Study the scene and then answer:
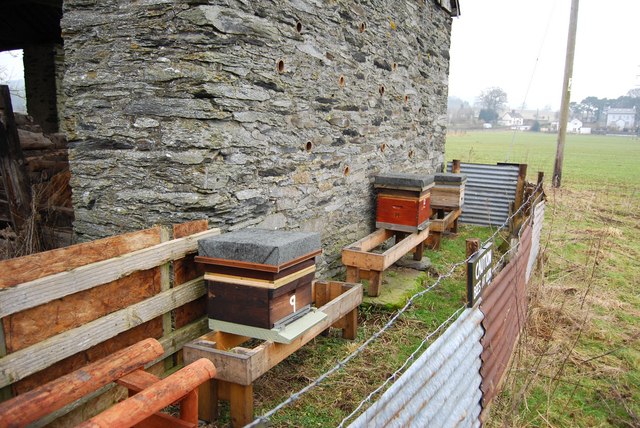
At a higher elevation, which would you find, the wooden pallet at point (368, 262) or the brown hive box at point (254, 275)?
the brown hive box at point (254, 275)

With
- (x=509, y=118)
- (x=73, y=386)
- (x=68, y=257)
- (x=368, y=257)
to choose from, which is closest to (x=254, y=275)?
(x=68, y=257)

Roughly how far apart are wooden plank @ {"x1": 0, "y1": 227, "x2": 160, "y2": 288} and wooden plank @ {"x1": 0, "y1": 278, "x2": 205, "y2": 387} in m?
0.34

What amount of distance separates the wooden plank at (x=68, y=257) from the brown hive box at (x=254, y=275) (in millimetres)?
407

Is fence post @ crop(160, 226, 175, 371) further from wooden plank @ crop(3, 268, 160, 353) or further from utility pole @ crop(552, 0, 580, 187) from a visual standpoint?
utility pole @ crop(552, 0, 580, 187)

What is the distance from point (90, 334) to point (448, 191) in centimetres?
616

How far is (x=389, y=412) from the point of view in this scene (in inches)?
79.0

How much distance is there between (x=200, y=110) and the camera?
379cm

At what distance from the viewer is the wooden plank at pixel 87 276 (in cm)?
239

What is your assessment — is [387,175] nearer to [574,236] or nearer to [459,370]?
[459,370]

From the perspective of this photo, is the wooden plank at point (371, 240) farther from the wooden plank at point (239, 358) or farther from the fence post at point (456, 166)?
the fence post at point (456, 166)

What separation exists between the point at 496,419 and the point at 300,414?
148cm

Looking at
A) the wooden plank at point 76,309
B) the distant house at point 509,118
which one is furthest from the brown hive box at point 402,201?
the distant house at point 509,118

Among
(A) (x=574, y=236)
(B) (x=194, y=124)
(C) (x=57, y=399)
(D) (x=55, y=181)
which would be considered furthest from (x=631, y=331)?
(D) (x=55, y=181)

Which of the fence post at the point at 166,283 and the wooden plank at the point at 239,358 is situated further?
the fence post at the point at 166,283
